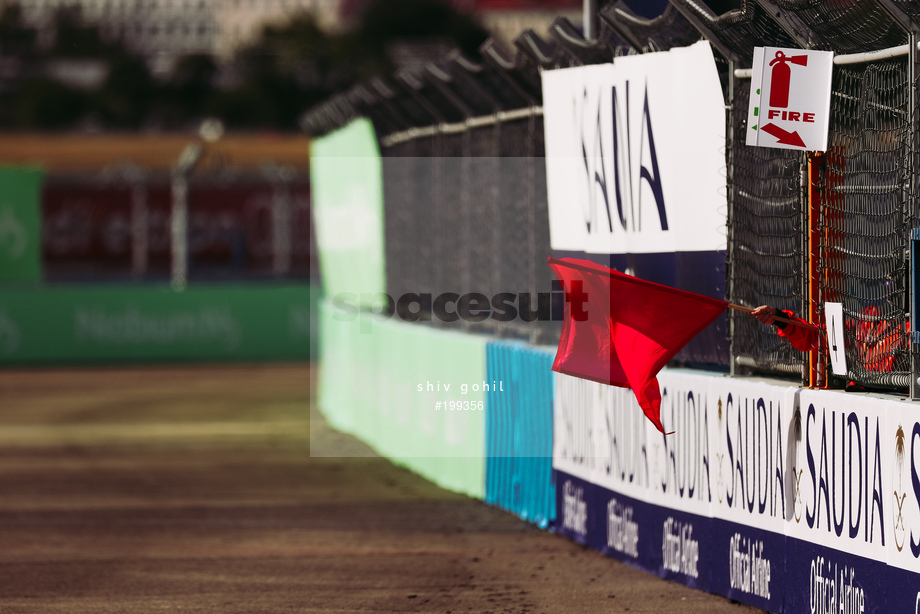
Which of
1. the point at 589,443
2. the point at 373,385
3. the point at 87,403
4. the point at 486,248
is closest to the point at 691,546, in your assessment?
the point at 589,443

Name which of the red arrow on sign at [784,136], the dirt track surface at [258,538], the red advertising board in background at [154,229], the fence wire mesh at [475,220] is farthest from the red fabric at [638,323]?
the red advertising board in background at [154,229]

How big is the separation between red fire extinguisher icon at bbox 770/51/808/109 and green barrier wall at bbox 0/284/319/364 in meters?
20.0

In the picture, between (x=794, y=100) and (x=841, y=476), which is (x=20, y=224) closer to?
(x=794, y=100)

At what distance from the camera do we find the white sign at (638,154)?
28.1ft

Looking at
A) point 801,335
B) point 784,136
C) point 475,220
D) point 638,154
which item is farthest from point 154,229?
point 784,136

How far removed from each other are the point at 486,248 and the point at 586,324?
4.34m

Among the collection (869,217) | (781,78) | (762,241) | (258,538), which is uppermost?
(781,78)

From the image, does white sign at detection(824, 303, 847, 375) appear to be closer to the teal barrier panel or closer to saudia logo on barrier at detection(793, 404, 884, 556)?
saudia logo on barrier at detection(793, 404, 884, 556)

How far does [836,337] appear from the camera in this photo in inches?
289

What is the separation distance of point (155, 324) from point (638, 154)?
63.2ft

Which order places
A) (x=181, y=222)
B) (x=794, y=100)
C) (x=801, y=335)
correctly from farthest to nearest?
(x=181, y=222) < (x=801, y=335) < (x=794, y=100)

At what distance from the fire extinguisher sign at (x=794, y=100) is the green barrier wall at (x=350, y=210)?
8471mm

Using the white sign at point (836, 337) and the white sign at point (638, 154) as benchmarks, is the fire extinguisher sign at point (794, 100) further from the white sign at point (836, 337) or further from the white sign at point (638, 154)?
the white sign at point (638, 154)

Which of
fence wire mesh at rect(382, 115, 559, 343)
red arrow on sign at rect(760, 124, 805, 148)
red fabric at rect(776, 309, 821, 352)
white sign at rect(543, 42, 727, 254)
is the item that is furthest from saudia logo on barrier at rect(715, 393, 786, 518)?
fence wire mesh at rect(382, 115, 559, 343)
